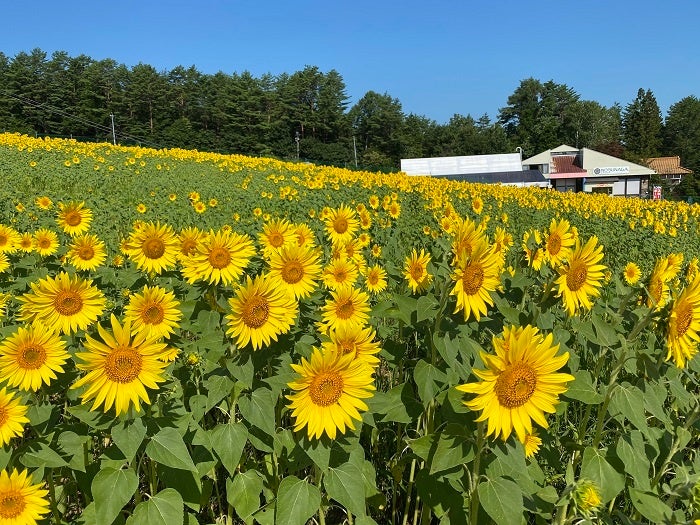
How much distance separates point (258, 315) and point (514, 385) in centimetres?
81

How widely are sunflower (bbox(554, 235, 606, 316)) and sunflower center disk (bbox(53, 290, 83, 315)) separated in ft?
6.30

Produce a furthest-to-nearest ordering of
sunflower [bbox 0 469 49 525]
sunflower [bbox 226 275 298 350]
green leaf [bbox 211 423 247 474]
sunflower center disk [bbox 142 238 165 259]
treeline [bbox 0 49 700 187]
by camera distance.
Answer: treeline [bbox 0 49 700 187] < sunflower center disk [bbox 142 238 165 259] < sunflower [bbox 226 275 298 350] < green leaf [bbox 211 423 247 474] < sunflower [bbox 0 469 49 525]

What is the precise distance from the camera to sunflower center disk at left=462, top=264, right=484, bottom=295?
174 cm

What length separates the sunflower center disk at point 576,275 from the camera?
6.86 feet

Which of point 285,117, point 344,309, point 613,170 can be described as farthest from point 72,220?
point 285,117

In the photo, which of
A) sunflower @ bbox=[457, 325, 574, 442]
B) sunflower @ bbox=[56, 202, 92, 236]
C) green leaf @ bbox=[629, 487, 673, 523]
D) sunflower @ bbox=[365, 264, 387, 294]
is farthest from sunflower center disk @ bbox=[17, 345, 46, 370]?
sunflower @ bbox=[56, 202, 92, 236]

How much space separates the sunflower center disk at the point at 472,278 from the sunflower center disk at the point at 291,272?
70cm

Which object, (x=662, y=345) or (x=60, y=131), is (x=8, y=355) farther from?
(x=60, y=131)

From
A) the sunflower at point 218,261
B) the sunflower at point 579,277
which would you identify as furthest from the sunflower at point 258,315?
the sunflower at point 579,277

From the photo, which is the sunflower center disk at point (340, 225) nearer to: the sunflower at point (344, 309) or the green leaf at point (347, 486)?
the sunflower at point (344, 309)

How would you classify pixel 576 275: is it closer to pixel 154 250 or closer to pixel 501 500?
pixel 501 500

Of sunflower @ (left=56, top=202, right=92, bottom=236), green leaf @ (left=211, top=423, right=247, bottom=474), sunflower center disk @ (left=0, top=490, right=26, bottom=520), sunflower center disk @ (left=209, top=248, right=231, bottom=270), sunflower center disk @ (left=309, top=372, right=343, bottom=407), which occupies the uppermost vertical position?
sunflower @ (left=56, top=202, right=92, bottom=236)

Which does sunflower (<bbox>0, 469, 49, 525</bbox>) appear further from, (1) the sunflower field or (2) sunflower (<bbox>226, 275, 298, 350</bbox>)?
(2) sunflower (<bbox>226, 275, 298, 350</bbox>)

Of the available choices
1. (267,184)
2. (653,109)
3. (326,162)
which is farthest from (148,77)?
(653,109)
